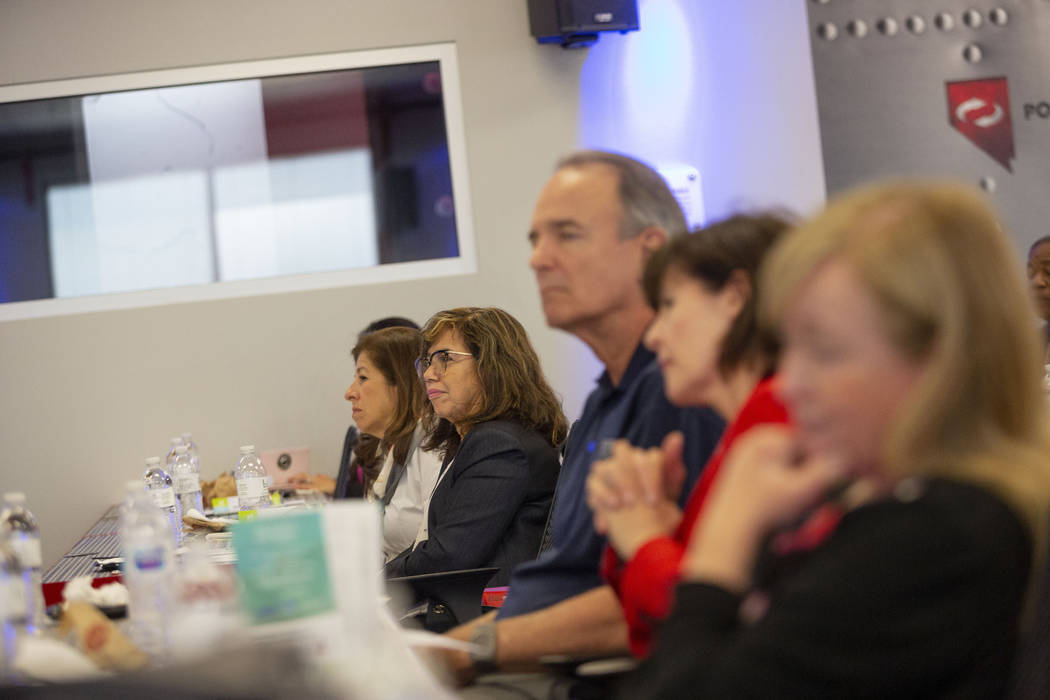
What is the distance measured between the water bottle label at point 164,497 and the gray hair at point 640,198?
6.64 feet

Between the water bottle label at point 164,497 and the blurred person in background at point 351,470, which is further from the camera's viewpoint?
the blurred person in background at point 351,470

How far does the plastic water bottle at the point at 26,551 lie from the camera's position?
5.53ft

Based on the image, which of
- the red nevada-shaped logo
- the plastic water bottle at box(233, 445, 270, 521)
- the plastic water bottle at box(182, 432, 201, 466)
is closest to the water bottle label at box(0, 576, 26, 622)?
the plastic water bottle at box(233, 445, 270, 521)

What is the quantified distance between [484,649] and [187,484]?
2676mm

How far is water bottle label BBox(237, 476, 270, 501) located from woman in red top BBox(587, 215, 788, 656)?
2520 mm

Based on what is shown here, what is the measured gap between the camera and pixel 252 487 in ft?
12.6

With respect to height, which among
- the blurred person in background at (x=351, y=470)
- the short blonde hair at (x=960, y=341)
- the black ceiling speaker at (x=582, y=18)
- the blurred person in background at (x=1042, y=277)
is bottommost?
the blurred person in background at (x=351, y=470)

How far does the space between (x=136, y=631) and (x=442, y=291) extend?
3689 mm

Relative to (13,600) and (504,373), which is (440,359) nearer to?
(504,373)

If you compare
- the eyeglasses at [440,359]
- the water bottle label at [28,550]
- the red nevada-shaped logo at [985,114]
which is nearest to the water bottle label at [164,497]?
the eyeglasses at [440,359]

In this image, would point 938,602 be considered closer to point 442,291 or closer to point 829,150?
point 442,291

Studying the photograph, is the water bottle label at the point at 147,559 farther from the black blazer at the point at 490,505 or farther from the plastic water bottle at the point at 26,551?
the black blazer at the point at 490,505

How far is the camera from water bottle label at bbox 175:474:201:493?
4105 millimetres

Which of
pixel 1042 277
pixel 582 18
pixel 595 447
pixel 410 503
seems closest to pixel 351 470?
pixel 410 503
